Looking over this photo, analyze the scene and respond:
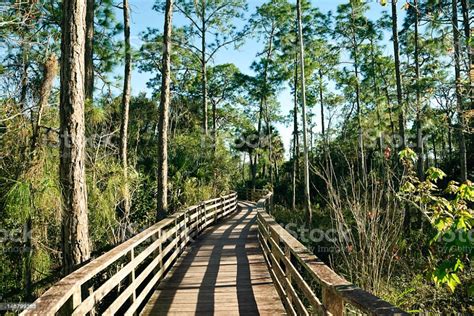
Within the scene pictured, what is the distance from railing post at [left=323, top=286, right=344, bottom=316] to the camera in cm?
240

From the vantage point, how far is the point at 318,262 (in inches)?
127

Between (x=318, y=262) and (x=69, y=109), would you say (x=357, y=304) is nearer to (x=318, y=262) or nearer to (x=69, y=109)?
(x=318, y=262)

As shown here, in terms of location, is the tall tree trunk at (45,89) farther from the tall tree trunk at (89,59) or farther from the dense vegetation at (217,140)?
the tall tree trunk at (89,59)

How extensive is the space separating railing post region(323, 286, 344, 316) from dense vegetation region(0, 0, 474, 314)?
76 centimetres

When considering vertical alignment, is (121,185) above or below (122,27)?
below

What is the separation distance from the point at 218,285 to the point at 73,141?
3.01 metres

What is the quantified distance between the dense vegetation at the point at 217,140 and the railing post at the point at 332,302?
0.76 m

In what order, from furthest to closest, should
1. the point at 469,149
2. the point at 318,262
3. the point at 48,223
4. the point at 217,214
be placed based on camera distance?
the point at 469,149, the point at 217,214, the point at 48,223, the point at 318,262

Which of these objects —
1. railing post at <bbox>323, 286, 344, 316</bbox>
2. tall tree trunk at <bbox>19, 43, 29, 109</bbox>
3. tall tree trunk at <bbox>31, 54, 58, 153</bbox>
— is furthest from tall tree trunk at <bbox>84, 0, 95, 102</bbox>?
railing post at <bbox>323, 286, 344, 316</bbox>

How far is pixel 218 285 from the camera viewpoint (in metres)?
6.01

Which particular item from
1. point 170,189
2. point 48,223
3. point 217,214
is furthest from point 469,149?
point 48,223

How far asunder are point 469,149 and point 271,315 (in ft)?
64.3

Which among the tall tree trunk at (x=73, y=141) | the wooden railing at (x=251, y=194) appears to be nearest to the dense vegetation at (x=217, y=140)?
the tall tree trunk at (x=73, y=141)

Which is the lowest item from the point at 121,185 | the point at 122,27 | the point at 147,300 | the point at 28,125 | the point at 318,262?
the point at 147,300
